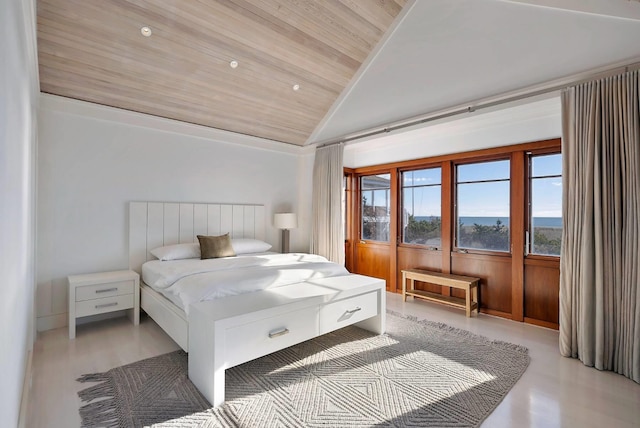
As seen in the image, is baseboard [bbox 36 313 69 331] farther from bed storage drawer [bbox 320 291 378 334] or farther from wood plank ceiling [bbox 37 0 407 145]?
bed storage drawer [bbox 320 291 378 334]

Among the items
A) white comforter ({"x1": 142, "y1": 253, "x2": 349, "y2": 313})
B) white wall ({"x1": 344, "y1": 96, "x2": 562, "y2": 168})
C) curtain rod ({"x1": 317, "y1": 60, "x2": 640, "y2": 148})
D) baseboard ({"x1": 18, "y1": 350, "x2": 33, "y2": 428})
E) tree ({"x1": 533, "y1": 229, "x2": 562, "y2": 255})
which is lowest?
baseboard ({"x1": 18, "y1": 350, "x2": 33, "y2": 428})

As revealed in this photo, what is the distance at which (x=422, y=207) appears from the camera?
4.54 meters

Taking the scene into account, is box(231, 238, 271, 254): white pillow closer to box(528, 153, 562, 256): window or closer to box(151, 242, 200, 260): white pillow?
box(151, 242, 200, 260): white pillow

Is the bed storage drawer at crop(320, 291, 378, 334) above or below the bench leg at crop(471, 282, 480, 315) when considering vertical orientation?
above

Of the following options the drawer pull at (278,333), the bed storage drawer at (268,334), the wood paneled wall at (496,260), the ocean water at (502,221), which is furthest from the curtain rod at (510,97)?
the drawer pull at (278,333)

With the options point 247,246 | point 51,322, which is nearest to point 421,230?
point 247,246

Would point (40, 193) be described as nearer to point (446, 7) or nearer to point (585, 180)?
point (446, 7)

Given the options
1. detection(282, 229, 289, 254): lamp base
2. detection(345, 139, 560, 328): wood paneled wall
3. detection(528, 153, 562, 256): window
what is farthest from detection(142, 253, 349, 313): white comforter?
detection(528, 153, 562, 256): window

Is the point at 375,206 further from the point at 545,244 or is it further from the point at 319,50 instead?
the point at 319,50

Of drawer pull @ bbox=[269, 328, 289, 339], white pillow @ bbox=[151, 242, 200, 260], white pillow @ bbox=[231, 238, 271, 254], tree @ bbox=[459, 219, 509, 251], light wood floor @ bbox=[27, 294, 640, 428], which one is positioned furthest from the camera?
white pillow @ bbox=[231, 238, 271, 254]

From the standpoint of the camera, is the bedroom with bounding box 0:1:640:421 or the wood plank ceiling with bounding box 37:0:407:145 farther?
the bedroom with bounding box 0:1:640:421

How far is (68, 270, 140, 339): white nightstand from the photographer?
2855 millimetres

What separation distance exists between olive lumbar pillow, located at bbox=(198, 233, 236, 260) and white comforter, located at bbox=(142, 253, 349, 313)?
1.08ft

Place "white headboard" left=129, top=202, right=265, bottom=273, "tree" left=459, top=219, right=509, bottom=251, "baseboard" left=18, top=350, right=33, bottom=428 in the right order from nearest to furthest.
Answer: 1. "baseboard" left=18, top=350, right=33, bottom=428
2. "white headboard" left=129, top=202, right=265, bottom=273
3. "tree" left=459, top=219, right=509, bottom=251
